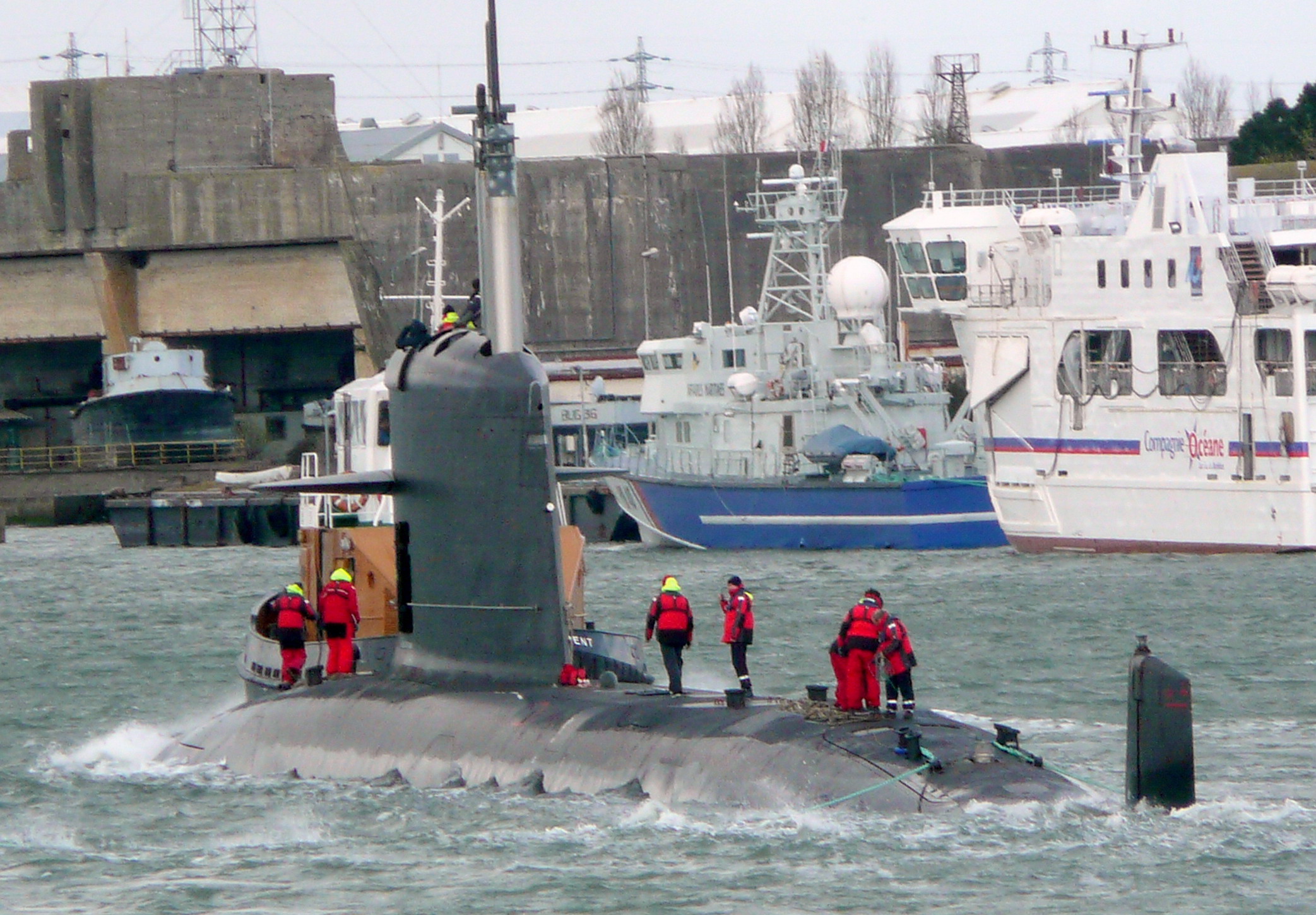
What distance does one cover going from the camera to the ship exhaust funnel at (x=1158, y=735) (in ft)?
42.9

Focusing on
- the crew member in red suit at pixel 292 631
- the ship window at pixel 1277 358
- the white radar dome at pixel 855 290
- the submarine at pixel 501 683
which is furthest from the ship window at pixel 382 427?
the submarine at pixel 501 683

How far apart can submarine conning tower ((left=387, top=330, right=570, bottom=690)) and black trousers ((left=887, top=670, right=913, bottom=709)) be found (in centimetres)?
254

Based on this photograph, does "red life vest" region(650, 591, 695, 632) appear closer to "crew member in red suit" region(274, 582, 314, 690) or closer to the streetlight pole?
"crew member in red suit" region(274, 582, 314, 690)

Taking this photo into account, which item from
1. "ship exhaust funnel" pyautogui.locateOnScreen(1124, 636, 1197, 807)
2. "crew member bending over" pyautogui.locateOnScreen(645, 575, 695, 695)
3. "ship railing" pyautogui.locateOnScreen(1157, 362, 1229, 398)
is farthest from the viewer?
"ship railing" pyautogui.locateOnScreen(1157, 362, 1229, 398)

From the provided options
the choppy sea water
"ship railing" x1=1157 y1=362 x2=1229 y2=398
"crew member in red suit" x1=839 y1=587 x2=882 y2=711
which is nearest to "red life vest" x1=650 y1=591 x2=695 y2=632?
"crew member in red suit" x1=839 y1=587 x2=882 y2=711

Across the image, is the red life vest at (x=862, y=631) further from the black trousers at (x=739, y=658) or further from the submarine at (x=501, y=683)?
the black trousers at (x=739, y=658)

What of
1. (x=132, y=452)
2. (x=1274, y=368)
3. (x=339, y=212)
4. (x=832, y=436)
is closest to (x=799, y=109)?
(x=339, y=212)

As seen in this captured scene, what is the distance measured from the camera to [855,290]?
45.5m

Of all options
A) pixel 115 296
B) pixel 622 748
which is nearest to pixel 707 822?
pixel 622 748

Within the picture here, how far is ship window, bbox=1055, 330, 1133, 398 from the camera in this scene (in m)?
39.5

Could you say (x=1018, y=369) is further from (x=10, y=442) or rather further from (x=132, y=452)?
(x=10, y=442)

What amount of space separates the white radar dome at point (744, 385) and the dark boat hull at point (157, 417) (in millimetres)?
18527

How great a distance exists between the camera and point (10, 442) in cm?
6203

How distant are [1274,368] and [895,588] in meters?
8.94
